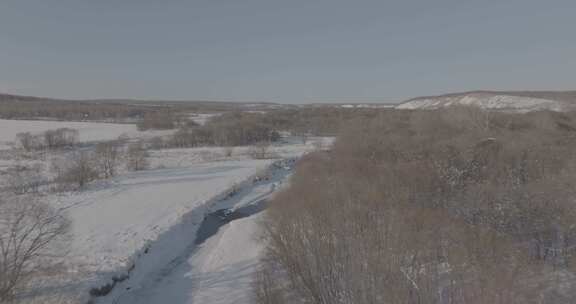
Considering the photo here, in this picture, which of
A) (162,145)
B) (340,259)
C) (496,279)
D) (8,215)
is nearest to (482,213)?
(496,279)

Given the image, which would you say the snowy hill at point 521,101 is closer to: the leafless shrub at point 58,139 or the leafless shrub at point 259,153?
the leafless shrub at point 259,153

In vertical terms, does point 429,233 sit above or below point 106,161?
above

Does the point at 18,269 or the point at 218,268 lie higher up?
the point at 18,269

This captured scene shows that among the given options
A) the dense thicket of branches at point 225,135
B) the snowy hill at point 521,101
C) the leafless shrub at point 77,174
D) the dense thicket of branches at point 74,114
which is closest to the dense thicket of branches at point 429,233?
the leafless shrub at point 77,174

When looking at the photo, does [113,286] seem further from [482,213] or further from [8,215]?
[482,213]

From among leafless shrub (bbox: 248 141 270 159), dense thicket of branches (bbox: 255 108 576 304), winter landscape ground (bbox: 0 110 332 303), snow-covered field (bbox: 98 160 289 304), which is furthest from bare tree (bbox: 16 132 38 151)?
dense thicket of branches (bbox: 255 108 576 304)

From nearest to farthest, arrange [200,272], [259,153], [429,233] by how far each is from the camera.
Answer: [429,233] → [200,272] → [259,153]

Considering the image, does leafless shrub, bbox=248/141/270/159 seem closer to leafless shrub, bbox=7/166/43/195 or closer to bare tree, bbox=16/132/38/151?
leafless shrub, bbox=7/166/43/195

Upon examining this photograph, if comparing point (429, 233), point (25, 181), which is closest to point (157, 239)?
point (429, 233)

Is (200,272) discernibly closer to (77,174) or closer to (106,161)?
(77,174)
